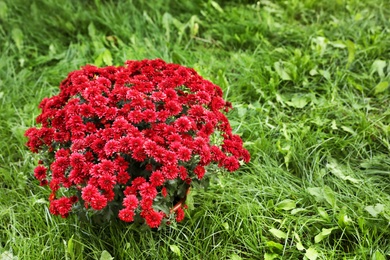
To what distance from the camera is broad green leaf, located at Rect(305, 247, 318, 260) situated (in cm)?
185

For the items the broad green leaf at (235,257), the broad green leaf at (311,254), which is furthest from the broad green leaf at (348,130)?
the broad green leaf at (235,257)

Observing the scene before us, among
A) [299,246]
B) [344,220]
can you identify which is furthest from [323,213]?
[299,246]

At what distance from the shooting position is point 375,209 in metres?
1.97

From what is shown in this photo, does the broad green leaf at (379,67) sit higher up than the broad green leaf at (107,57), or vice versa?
the broad green leaf at (107,57)

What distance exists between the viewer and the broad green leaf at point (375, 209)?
196 centimetres

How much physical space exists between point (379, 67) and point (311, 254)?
152cm

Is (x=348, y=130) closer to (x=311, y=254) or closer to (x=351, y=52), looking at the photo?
(x=351, y=52)

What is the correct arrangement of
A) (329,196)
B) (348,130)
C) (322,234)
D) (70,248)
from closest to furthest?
(70,248) → (322,234) → (329,196) → (348,130)

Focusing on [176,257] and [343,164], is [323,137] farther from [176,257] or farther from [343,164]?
[176,257]

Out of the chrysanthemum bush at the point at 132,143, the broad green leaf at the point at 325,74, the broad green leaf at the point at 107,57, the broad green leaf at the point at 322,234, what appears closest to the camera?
the chrysanthemum bush at the point at 132,143

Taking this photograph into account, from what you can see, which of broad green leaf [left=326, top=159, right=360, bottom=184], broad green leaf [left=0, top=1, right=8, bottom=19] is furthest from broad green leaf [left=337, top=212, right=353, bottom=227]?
broad green leaf [left=0, top=1, right=8, bottom=19]

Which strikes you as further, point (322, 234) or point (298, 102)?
point (298, 102)

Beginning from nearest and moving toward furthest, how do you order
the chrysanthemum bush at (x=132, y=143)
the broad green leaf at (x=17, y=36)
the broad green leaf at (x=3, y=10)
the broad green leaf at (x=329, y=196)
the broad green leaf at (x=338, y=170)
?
the chrysanthemum bush at (x=132, y=143) → the broad green leaf at (x=329, y=196) → the broad green leaf at (x=338, y=170) → the broad green leaf at (x=17, y=36) → the broad green leaf at (x=3, y=10)

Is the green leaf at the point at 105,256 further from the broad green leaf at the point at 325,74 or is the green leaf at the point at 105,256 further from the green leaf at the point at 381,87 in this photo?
the green leaf at the point at 381,87
